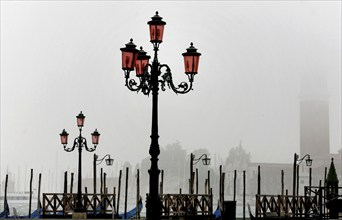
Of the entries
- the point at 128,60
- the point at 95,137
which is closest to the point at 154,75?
the point at 128,60

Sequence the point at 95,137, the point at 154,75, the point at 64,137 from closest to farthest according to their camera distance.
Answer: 1. the point at 154,75
2. the point at 95,137
3. the point at 64,137

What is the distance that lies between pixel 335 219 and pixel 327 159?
140m

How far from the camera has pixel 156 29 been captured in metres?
12.4

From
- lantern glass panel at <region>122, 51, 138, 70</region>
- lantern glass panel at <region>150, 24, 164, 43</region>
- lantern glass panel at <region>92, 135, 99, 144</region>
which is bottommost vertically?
lantern glass panel at <region>92, 135, 99, 144</region>

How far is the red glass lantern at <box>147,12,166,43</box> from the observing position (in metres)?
12.4

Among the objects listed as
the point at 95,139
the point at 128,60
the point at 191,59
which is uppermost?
the point at 191,59

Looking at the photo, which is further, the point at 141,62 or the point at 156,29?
the point at 141,62

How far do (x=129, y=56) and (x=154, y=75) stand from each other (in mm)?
602

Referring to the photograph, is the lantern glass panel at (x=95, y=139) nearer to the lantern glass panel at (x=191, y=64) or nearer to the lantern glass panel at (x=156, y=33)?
the lantern glass panel at (x=191, y=64)

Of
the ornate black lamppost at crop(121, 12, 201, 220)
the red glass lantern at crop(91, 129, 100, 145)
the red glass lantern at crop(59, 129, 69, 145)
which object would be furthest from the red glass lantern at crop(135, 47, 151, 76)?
the red glass lantern at crop(59, 129, 69, 145)

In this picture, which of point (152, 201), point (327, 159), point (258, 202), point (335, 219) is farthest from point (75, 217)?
point (327, 159)

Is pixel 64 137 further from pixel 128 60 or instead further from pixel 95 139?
pixel 128 60

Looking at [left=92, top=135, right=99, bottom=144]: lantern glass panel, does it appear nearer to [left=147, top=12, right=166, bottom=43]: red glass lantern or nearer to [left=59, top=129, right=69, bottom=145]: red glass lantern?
[left=59, top=129, right=69, bottom=145]: red glass lantern

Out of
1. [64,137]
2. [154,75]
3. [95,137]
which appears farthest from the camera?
[64,137]
